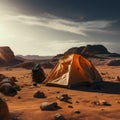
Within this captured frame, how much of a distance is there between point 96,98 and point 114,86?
4.28 meters

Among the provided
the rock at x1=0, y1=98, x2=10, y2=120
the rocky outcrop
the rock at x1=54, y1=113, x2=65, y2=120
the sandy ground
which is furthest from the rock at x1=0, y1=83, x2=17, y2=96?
the rocky outcrop

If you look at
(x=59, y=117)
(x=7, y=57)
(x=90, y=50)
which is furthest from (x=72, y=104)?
(x=90, y=50)

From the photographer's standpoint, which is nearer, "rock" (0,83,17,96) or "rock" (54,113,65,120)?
"rock" (54,113,65,120)

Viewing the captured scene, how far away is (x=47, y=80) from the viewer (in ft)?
62.8

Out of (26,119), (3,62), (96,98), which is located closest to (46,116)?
(26,119)

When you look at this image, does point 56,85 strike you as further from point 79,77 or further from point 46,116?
point 46,116

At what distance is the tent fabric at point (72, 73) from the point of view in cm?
1792

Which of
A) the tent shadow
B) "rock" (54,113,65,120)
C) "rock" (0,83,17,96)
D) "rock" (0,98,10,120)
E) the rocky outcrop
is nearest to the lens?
"rock" (0,98,10,120)

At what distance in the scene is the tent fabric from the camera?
1792cm

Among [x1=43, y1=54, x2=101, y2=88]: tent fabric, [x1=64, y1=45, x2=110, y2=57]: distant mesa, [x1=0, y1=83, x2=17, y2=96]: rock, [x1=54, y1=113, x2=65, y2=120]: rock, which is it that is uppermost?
[x1=64, y1=45, x2=110, y2=57]: distant mesa

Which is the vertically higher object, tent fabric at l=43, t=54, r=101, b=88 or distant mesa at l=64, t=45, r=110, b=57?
distant mesa at l=64, t=45, r=110, b=57

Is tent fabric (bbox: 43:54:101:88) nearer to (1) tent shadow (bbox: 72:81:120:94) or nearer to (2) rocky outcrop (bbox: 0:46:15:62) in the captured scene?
(1) tent shadow (bbox: 72:81:120:94)

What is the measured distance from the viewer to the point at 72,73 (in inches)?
711

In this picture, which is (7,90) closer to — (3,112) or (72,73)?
(72,73)
